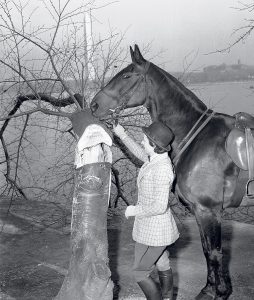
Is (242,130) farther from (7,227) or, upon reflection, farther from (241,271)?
(7,227)

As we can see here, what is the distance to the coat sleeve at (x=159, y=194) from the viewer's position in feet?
10.9

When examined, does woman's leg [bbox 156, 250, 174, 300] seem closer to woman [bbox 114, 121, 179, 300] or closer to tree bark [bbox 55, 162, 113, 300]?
woman [bbox 114, 121, 179, 300]

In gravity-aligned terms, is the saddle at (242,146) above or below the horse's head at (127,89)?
below

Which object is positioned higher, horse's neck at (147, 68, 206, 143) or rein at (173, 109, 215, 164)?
horse's neck at (147, 68, 206, 143)

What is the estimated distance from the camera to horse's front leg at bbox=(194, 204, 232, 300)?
4.04 meters

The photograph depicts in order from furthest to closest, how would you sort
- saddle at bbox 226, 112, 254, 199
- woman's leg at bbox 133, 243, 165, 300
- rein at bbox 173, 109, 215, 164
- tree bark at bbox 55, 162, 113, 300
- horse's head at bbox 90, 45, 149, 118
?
1. horse's head at bbox 90, 45, 149, 118
2. rein at bbox 173, 109, 215, 164
3. saddle at bbox 226, 112, 254, 199
4. tree bark at bbox 55, 162, 113, 300
5. woman's leg at bbox 133, 243, 165, 300

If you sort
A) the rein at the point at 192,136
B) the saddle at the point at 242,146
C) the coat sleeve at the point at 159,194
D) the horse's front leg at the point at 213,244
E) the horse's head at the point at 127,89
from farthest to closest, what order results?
the horse's head at the point at 127,89
the rein at the point at 192,136
the horse's front leg at the point at 213,244
the saddle at the point at 242,146
the coat sleeve at the point at 159,194

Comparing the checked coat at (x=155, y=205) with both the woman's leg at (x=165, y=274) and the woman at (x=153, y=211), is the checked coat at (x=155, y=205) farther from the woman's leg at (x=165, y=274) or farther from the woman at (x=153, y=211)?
the woman's leg at (x=165, y=274)

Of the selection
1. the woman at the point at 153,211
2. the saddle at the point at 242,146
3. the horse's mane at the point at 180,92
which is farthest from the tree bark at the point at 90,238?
the saddle at the point at 242,146

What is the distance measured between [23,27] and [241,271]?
4474mm

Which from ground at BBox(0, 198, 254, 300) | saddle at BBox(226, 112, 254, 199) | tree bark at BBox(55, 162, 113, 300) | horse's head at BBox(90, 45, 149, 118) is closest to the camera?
tree bark at BBox(55, 162, 113, 300)

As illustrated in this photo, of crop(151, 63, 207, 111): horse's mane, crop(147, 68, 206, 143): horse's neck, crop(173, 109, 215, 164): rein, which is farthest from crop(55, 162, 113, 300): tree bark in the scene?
crop(151, 63, 207, 111): horse's mane

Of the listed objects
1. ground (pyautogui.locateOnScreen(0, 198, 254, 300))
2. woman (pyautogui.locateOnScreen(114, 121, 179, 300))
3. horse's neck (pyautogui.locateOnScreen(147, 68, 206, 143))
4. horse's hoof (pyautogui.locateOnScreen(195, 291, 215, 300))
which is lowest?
ground (pyautogui.locateOnScreen(0, 198, 254, 300))

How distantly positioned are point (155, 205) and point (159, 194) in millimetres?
94
